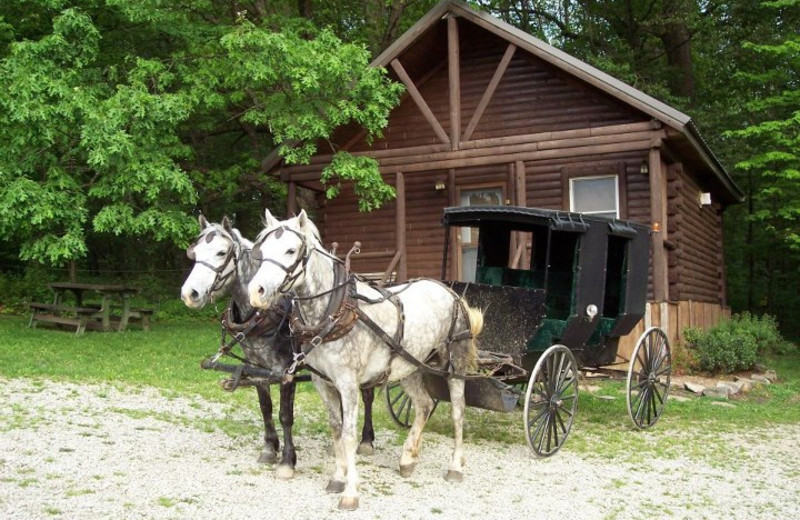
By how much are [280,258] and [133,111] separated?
10062mm

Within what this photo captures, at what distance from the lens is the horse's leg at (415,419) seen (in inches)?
265

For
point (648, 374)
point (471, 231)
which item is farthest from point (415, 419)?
point (471, 231)

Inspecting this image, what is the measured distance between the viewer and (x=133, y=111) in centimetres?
1408

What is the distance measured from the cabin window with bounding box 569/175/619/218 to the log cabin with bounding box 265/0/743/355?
0.07 feet

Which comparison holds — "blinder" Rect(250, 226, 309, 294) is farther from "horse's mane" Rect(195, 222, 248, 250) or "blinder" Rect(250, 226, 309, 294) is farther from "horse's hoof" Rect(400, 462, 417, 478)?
"horse's hoof" Rect(400, 462, 417, 478)

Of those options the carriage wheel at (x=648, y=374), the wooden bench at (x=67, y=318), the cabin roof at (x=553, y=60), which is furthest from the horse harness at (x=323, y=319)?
the wooden bench at (x=67, y=318)

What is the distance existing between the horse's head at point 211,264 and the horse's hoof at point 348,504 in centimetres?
185

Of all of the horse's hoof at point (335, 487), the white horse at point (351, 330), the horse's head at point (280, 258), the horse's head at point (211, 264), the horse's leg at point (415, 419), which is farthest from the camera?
the horse's leg at point (415, 419)

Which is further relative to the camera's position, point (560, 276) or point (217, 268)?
point (560, 276)

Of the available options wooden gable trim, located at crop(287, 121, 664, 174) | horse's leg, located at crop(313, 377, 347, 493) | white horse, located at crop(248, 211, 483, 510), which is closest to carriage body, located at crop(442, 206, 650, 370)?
white horse, located at crop(248, 211, 483, 510)

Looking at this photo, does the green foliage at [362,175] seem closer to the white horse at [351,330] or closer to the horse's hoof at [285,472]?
the white horse at [351,330]

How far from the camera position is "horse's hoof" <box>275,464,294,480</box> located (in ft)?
20.8

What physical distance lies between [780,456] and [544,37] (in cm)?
2180

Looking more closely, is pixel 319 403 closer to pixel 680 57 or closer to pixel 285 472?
pixel 285 472
